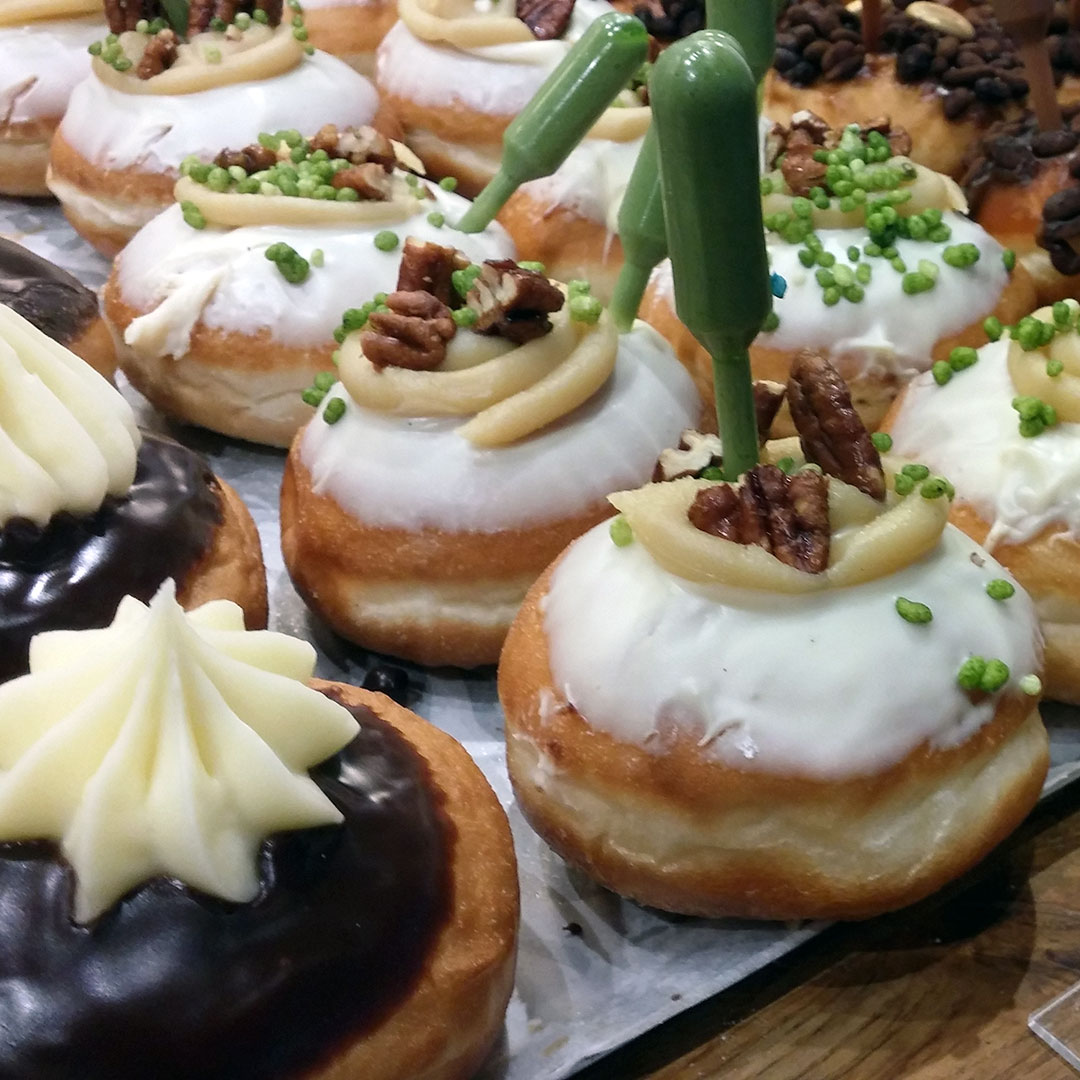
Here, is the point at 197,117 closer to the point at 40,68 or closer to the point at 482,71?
the point at 482,71

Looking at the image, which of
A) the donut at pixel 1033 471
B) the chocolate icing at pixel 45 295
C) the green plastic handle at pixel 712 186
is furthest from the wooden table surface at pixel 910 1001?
the chocolate icing at pixel 45 295

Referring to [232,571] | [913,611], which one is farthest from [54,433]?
[913,611]

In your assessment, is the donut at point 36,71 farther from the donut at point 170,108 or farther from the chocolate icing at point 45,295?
the chocolate icing at point 45,295

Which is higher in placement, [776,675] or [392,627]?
[776,675]

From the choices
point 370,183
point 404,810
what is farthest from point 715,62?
point 370,183

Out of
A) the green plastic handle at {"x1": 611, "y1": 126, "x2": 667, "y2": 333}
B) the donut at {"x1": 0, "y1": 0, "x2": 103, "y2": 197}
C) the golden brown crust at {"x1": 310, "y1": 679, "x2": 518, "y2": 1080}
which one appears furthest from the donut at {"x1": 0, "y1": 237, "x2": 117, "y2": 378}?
the golden brown crust at {"x1": 310, "y1": 679, "x2": 518, "y2": 1080}

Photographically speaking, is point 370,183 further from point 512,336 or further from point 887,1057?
point 887,1057

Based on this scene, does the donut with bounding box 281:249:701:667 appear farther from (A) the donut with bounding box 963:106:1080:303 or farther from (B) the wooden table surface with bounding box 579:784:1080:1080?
(A) the donut with bounding box 963:106:1080:303
